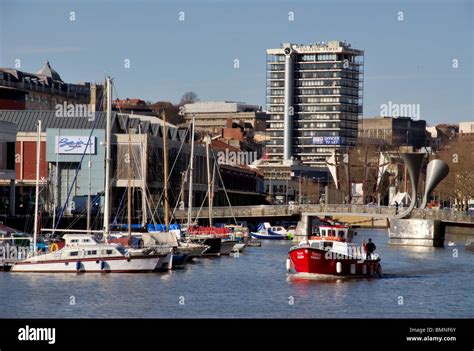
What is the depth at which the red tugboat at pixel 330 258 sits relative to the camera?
7031 cm

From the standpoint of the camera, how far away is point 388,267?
82.9 m

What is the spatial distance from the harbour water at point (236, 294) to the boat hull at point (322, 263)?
2.41 ft

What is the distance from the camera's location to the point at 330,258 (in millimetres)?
70688

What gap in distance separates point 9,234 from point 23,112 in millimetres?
60474

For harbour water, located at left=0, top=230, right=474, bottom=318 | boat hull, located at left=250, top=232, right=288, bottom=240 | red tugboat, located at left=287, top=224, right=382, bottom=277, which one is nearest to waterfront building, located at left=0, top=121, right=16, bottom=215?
boat hull, located at left=250, top=232, right=288, bottom=240

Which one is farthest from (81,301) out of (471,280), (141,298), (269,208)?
(269,208)

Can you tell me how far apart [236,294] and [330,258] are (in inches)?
374

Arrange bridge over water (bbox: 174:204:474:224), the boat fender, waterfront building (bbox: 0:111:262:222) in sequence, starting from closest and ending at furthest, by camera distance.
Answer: the boat fender
bridge over water (bbox: 174:204:474:224)
waterfront building (bbox: 0:111:262:222)

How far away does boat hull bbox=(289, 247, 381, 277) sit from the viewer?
70250mm

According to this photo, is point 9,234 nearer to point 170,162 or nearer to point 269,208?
point 269,208

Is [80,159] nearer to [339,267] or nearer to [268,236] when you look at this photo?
[268,236]

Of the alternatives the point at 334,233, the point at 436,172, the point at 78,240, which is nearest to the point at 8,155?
the point at 78,240

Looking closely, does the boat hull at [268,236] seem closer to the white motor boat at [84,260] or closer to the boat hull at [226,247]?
the boat hull at [226,247]

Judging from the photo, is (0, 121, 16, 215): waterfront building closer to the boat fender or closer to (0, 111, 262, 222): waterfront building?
(0, 111, 262, 222): waterfront building
